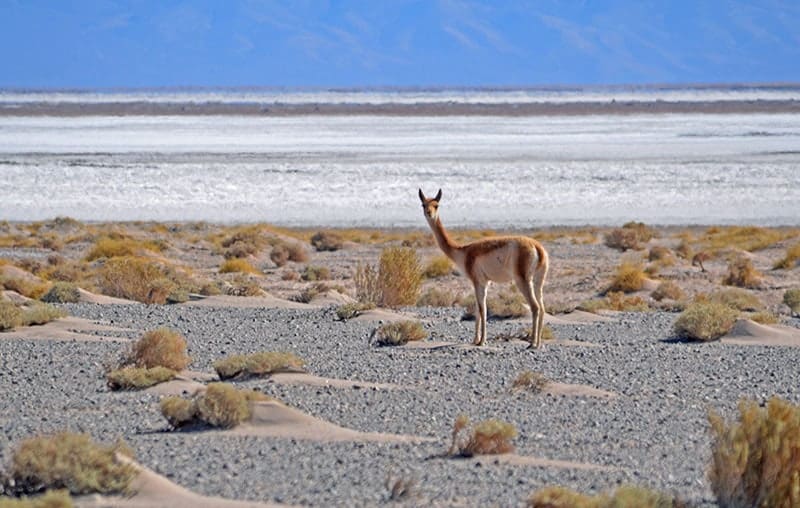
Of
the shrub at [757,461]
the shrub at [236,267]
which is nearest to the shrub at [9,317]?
the shrub at [757,461]

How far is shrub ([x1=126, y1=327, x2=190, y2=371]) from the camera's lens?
10500 millimetres

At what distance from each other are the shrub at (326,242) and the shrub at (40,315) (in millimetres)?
12005

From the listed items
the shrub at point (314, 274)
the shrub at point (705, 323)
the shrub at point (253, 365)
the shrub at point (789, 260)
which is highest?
the shrub at point (789, 260)

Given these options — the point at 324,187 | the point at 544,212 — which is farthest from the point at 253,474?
the point at 324,187

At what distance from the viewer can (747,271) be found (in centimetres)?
1948

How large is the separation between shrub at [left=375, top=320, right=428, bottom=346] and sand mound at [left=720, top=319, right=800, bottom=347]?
3.02 metres

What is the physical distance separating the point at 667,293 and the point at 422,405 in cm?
945

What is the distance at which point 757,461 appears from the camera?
643 cm

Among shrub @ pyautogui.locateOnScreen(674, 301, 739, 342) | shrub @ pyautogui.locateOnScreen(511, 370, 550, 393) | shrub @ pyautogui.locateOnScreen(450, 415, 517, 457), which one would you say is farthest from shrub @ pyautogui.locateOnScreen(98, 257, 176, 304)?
shrub @ pyautogui.locateOnScreen(450, 415, 517, 457)

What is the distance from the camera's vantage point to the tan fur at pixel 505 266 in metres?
11.7

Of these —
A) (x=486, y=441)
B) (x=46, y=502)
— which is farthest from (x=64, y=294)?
(x=46, y=502)

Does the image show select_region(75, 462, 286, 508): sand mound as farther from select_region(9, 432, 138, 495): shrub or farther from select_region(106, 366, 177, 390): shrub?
select_region(106, 366, 177, 390): shrub

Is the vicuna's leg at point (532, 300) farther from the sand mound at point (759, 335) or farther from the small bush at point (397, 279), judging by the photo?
the small bush at point (397, 279)

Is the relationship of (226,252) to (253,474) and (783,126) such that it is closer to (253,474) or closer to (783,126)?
(253,474)
